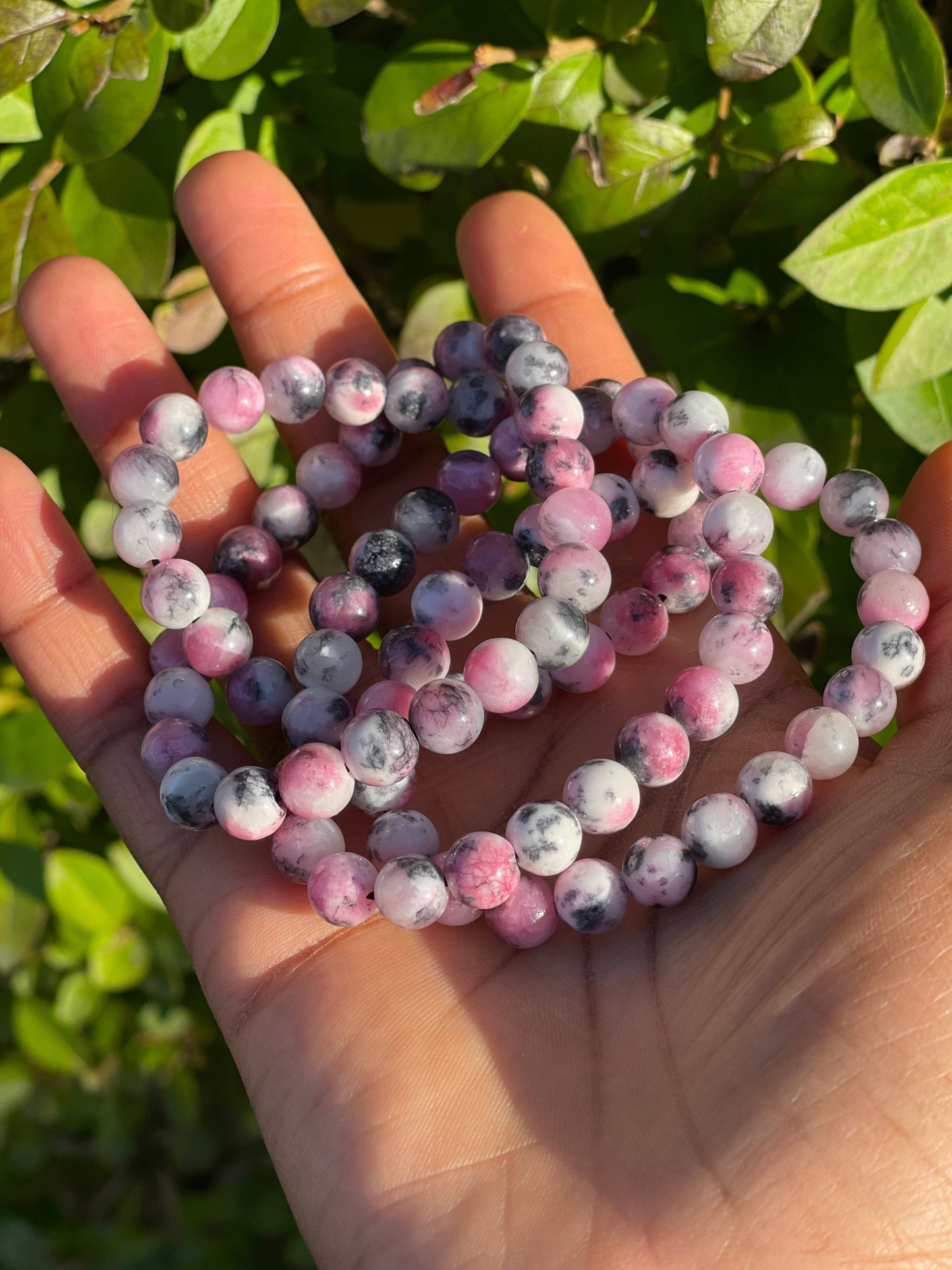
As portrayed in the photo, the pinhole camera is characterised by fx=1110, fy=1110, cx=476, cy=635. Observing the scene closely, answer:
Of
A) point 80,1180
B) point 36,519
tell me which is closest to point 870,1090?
point 36,519

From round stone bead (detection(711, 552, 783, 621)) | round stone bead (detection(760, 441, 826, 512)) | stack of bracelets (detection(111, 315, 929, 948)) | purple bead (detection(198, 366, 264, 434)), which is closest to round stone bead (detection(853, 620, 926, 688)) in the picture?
stack of bracelets (detection(111, 315, 929, 948))

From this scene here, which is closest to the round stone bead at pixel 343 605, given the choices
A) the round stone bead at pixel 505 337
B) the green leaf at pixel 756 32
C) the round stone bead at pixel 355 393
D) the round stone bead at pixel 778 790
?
the round stone bead at pixel 355 393

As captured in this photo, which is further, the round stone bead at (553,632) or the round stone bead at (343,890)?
the round stone bead at (553,632)

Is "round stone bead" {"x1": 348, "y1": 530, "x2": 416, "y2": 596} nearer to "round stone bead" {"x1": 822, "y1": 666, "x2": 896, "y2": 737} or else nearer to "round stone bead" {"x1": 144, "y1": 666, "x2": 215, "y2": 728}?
"round stone bead" {"x1": 144, "y1": 666, "x2": 215, "y2": 728}

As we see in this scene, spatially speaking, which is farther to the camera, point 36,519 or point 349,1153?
point 36,519

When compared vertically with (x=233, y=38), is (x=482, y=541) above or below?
below

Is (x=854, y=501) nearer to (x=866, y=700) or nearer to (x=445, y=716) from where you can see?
(x=866, y=700)

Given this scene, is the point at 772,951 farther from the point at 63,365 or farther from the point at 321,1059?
the point at 63,365

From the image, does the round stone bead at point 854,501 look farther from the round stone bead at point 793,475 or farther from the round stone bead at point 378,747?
the round stone bead at point 378,747
